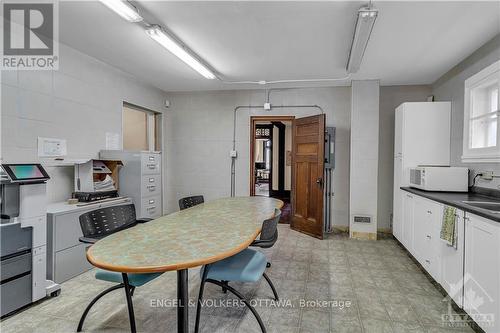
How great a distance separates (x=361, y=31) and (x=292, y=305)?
8.72 feet

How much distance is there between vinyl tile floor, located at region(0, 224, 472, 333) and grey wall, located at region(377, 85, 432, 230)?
154 centimetres

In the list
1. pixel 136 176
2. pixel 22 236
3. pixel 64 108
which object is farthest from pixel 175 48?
pixel 22 236

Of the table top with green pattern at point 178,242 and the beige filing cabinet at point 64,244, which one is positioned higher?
the table top with green pattern at point 178,242

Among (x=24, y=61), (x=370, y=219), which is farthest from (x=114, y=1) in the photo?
(x=370, y=219)

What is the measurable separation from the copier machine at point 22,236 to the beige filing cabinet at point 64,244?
0.21m

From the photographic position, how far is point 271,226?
76.4 inches

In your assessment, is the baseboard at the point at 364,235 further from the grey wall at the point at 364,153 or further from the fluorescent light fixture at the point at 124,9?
the fluorescent light fixture at the point at 124,9

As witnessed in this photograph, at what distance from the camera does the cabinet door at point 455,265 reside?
7.21ft

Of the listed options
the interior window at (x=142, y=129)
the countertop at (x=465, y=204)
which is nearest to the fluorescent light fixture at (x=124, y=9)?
the interior window at (x=142, y=129)

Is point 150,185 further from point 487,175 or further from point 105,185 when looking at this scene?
point 487,175

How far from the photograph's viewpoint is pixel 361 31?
2.53 m

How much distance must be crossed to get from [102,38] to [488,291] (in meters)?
4.23

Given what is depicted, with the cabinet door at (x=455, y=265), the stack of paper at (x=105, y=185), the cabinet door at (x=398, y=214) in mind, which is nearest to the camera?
the cabinet door at (x=455, y=265)

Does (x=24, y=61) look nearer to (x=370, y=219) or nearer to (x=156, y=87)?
(x=156, y=87)
